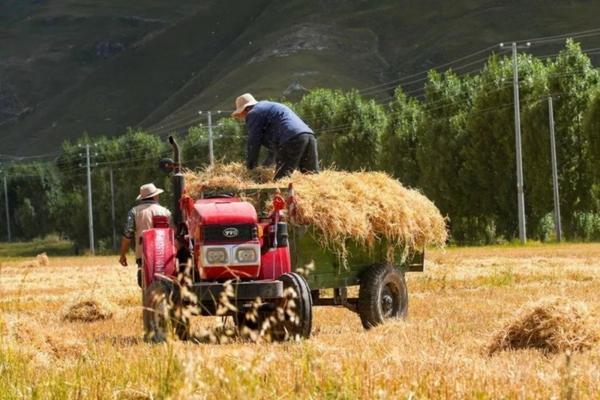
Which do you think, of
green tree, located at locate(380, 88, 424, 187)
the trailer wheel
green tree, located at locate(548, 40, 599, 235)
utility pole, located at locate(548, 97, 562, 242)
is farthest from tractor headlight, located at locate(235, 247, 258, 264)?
green tree, located at locate(380, 88, 424, 187)

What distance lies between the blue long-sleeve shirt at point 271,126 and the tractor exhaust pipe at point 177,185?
1.49m

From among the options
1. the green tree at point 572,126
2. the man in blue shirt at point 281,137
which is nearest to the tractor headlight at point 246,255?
the man in blue shirt at point 281,137

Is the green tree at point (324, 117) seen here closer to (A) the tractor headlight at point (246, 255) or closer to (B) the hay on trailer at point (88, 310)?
(B) the hay on trailer at point (88, 310)

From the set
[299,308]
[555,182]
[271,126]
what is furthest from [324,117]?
[299,308]

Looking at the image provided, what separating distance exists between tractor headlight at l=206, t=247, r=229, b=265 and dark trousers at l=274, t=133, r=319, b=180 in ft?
7.07

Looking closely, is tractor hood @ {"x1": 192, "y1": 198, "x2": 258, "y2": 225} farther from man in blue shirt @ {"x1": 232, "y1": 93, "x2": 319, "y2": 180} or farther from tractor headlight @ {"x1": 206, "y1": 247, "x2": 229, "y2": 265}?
man in blue shirt @ {"x1": 232, "y1": 93, "x2": 319, "y2": 180}

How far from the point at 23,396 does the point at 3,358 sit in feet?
5.60

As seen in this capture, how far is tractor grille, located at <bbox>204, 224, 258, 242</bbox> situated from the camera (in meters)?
13.9

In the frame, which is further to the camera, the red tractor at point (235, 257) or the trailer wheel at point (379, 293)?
the trailer wheel at point (379, 293)

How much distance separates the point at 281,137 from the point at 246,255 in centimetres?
257

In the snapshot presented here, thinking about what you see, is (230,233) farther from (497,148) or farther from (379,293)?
(497,148)

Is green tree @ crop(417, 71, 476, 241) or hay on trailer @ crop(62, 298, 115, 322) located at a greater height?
green tree @ crop(417, 71, 476, 241)

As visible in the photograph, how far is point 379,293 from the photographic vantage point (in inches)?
617

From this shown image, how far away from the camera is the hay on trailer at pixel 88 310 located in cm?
2048
